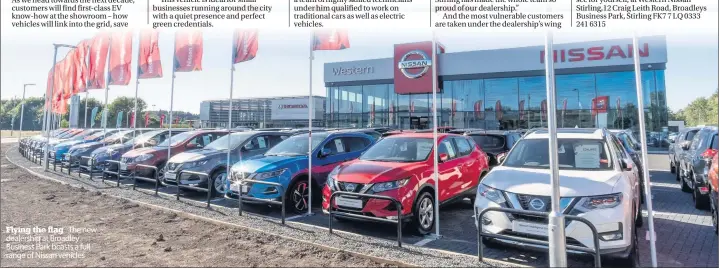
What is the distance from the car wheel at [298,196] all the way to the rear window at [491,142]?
17.1 feet

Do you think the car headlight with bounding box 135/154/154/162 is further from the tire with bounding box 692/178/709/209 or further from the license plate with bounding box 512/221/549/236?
the tire with bounding box 692/178/709/209

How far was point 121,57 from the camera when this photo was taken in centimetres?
1419

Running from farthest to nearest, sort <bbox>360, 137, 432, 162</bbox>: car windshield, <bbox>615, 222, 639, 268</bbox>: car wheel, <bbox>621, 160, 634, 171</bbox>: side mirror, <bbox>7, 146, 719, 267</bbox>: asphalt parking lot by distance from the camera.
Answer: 1. <bbox>360, 137, 432, 162</bbox>: car windshield
2. <bbox>621, 160, 634, 171</bbox>: side mirror
3. <bbox>7, 146, 719, 267</bbox>: asphalt parking lot
4. <bbox>615, 222, 639, 268</bbox>: car wheel

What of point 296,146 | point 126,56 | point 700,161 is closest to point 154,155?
point 296,146

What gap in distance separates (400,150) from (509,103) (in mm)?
22505

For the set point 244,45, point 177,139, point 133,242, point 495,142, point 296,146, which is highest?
point 244,45

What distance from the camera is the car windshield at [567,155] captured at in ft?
16.6

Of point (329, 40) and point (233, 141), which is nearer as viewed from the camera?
point (329, 40)

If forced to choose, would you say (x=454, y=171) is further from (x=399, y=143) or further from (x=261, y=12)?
(x=261, y=12)

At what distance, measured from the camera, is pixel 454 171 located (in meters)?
6.68

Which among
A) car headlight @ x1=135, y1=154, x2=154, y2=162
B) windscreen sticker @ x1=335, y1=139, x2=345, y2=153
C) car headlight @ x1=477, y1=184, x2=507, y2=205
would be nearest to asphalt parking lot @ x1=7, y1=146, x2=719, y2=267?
car headlight @ x1=477, y1=184, x2=507, y2=205

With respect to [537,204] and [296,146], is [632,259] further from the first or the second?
[296,146]

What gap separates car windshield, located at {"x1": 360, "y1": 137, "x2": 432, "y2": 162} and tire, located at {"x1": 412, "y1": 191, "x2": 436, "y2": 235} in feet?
2.31

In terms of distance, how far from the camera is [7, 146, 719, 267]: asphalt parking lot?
448cm
